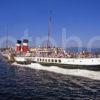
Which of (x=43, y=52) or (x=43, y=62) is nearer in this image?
(x=43, y=62)

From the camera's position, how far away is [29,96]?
38188mm

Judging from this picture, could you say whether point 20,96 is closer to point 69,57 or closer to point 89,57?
point 89,57

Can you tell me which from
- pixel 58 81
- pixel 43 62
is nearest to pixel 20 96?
pixel 58 81

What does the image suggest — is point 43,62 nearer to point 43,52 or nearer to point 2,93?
point 43,52

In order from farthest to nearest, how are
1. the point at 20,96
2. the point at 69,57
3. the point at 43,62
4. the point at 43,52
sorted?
the point at 43,52 < the point at 43,62 < the point at 69,57 < the point at 20,96

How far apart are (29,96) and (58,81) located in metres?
14.4

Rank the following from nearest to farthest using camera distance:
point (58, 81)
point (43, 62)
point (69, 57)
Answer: point (58, 81)
point (69, 57)
point (43, 62)

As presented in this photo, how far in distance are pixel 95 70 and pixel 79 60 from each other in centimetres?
630

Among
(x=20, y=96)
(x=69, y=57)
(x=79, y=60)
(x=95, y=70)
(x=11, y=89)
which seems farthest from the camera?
(x=69, y=57)

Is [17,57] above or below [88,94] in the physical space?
above

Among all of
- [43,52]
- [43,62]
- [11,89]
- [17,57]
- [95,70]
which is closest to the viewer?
[11,89]

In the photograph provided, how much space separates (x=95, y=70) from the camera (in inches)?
2517

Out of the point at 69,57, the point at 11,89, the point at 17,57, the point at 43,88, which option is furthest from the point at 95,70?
the point at 17,57

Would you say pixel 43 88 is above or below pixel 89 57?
below
